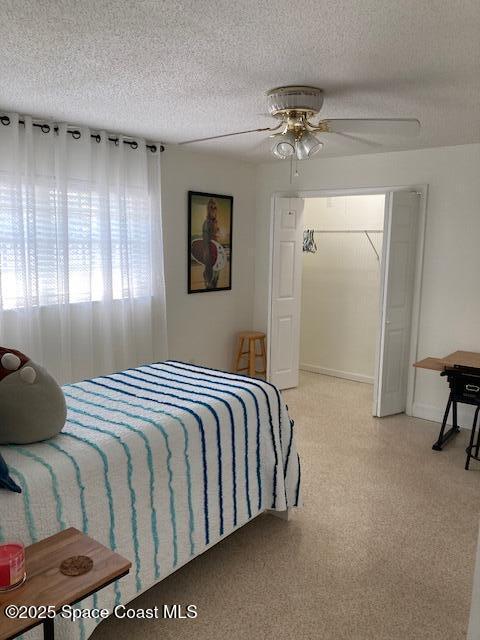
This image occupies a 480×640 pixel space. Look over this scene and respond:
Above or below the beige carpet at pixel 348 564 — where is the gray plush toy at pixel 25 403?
above

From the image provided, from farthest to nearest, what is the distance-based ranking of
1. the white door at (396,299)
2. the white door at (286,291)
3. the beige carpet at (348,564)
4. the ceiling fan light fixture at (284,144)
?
the white door at (286,291) < the white door at (396,299) < the ceiling fan light fixture at (284,144) < the beige carpet at (348,564)

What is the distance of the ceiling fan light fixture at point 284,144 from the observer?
112 inches

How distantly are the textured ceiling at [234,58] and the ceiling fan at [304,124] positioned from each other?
0.25ft

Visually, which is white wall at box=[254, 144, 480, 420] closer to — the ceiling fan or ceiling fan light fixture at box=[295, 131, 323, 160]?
the ceiling fan

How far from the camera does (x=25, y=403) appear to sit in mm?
1997

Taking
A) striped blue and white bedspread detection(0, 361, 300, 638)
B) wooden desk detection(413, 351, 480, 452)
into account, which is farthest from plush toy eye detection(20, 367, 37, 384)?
wooden desk detection(413, 351, 480, 452)

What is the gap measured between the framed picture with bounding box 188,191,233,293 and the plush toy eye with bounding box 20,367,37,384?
10.3ft

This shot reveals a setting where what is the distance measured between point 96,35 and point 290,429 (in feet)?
7.02

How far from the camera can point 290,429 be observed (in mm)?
2939

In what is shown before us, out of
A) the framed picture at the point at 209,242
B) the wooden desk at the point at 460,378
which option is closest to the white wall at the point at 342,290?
the framed picture at the point at 209,242

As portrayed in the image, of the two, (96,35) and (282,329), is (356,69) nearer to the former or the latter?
(96,35)

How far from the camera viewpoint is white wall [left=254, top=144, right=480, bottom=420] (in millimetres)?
4383

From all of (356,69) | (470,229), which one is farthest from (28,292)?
(470,229)

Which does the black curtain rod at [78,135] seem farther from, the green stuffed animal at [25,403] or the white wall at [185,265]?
the green stuffed animal at [25,403]
